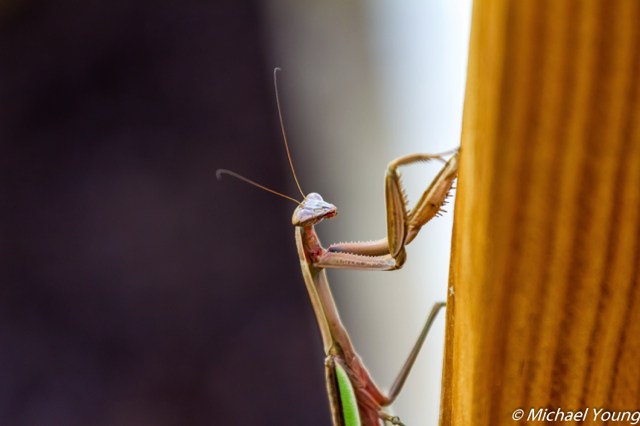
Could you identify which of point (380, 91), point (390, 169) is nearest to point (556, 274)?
point (390, 169)

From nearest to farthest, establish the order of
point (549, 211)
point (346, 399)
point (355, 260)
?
point (549, 211) < point (355, 260) < point (346, 399)

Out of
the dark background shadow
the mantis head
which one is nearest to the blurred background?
the dark background shadow

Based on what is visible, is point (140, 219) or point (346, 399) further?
point (140, 219)

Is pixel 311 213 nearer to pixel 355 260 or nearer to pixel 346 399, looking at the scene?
pixel 355 260

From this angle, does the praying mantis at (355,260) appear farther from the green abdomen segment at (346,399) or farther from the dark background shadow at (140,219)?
the dark background shadow at (140,219)

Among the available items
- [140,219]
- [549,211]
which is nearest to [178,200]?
[140,219]

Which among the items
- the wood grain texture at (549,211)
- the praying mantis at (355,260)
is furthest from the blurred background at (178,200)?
the wood grain texture at (549,211)

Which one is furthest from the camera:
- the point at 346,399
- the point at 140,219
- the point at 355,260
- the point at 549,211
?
the point at 140,219
